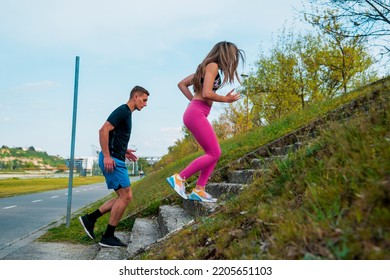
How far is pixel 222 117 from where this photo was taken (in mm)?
31250

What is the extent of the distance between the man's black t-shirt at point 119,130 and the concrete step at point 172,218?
1059 mm

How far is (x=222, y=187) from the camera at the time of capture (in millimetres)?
5992

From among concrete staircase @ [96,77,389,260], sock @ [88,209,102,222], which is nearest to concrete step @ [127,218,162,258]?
concrete staircase @ [96,77,389,260]

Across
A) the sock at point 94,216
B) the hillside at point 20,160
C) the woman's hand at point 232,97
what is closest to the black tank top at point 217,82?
the woman's hand at point 232,97

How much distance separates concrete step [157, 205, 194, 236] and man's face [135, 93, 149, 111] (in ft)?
4.89

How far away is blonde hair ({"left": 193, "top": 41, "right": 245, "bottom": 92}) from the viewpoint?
475 cm

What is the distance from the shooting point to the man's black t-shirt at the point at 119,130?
481 cm

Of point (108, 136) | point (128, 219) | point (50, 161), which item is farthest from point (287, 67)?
point (50, 161)

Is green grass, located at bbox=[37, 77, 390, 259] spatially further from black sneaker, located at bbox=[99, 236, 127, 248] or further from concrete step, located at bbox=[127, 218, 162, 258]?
black sneaker, located at bbox=[99, 236, 127, 248]

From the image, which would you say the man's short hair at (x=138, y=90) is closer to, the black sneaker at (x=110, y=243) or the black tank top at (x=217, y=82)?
the black tank top at (x=217, y=82)

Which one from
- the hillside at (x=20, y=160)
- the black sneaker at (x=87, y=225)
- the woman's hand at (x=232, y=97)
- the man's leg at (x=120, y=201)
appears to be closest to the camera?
the woman's hand at (x=232, y=97)

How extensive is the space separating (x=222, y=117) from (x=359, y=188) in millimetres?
28837
